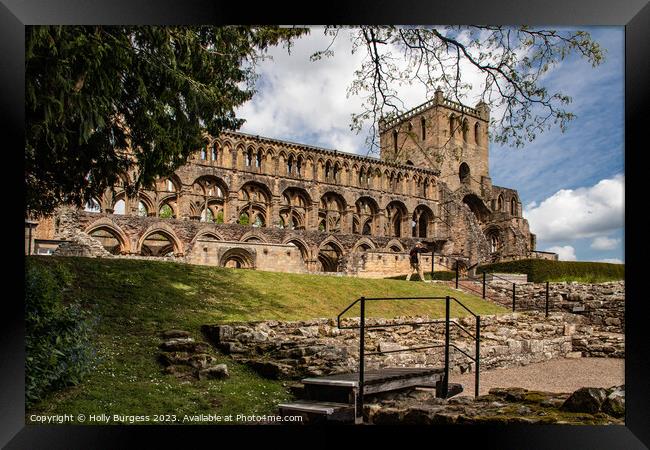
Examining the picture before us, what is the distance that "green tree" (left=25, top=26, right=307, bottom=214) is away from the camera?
550 cm

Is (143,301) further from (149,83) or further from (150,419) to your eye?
(149,83)

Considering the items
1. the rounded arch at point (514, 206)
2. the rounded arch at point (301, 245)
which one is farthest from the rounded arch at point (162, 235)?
the rounded arch at point (514, 206)

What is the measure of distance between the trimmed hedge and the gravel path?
3399 mm

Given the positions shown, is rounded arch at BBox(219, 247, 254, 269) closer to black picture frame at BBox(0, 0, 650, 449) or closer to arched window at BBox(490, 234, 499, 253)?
black picture frame at BBox(0, 0, 650, 449)

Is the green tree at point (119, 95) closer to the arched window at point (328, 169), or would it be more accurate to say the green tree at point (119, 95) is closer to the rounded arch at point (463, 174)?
the arched window at point (328, 169)

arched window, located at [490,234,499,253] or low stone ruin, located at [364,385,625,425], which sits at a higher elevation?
arched window, located at [490,234,499,253]

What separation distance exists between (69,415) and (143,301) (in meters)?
2.90

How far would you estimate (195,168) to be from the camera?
28.0 metres

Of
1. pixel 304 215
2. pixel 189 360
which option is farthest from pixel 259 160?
pixel 189 360

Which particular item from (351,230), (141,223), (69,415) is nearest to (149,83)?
(69,415)

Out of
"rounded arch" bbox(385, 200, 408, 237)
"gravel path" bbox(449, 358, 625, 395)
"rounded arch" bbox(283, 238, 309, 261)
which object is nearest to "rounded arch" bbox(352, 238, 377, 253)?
"rounded arch" bbox(283, 238, 309, 261)

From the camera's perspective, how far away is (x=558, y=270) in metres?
18.2

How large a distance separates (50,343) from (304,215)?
27.4m
